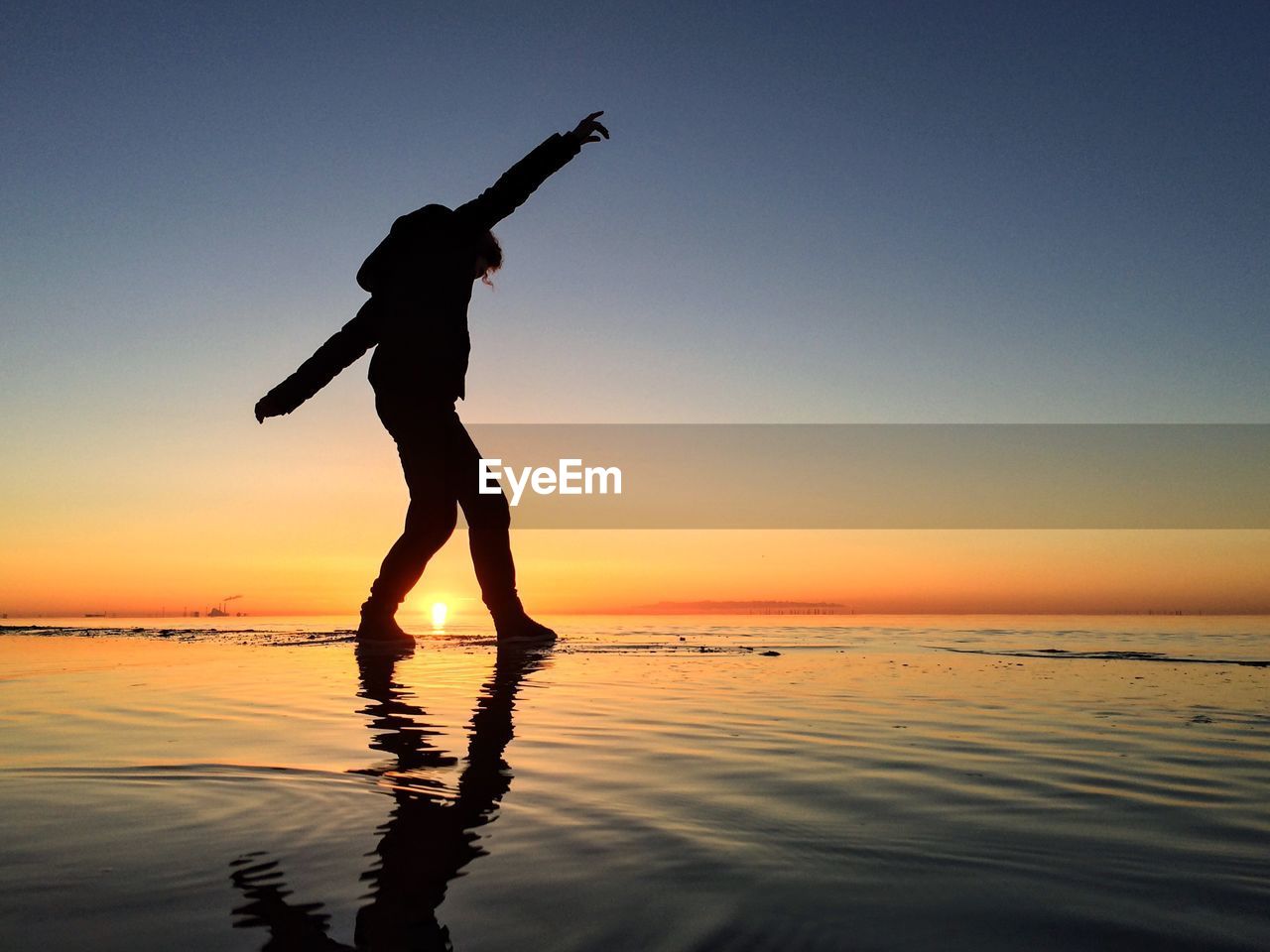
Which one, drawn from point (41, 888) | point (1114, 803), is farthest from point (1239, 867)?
point (41, 888)

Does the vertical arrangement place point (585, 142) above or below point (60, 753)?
above

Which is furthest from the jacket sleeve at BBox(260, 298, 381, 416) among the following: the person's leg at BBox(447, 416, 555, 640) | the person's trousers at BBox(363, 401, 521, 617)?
the person's leg at BBox(447, 416, 555, 640)

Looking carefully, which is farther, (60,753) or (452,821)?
(60,753)

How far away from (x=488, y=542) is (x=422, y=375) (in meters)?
1.67

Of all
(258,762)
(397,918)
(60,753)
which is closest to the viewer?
(397,918)

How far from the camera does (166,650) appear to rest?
851 centimetres

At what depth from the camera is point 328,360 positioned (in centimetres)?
854

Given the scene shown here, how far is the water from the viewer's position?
4.26 feet

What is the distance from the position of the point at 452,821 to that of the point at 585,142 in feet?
22.4

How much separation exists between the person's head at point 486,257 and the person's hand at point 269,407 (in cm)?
215

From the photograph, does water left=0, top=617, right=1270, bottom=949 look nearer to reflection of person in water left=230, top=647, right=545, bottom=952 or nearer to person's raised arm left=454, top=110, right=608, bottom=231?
reflection of person in water left=230, top=647, right=545, bottom=952

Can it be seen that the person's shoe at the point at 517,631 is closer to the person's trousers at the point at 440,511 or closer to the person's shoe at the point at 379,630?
the person's trousers at the point at 440,511

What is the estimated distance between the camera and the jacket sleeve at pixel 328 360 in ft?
27.7

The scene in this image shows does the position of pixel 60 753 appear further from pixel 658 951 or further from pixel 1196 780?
pixel 1196 780
